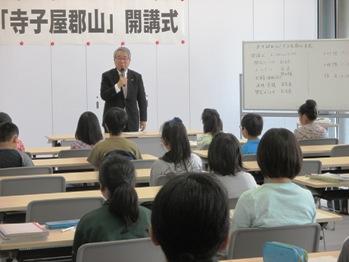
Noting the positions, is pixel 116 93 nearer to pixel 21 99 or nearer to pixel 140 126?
pixel 140 126

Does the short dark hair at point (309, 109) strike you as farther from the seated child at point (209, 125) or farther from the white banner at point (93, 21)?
the white banner at point (93, 21)

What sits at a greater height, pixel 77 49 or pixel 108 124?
pixel 77 49

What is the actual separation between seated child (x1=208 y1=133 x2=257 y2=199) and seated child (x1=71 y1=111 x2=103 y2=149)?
2.16 meters

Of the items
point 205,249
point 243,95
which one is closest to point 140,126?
point 243,95

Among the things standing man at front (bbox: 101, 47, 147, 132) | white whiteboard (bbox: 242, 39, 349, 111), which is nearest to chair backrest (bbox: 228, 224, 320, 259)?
standing man at front (bbox: 101, 47, 147, 132)

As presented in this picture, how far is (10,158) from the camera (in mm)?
4805

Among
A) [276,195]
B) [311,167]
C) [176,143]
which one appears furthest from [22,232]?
[311,167]

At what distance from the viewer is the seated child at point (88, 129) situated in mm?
5633

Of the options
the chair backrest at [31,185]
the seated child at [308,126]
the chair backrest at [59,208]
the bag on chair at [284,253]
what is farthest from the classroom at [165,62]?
the bag on chair at [284,253]

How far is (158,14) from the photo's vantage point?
31.6 ft

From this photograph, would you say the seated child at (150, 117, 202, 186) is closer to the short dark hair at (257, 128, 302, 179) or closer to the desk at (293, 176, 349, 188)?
the desk at (293, 176, 349, 188)

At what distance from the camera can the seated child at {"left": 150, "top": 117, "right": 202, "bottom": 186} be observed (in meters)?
4.18

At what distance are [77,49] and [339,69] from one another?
3.82m

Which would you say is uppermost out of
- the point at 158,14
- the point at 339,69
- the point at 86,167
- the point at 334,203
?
the point at 158,14
